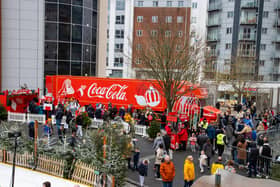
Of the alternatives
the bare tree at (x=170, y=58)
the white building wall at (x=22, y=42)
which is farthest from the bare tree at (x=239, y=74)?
the white building wall at (x=22, y=42)

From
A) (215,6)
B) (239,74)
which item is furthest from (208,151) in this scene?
(215,6)

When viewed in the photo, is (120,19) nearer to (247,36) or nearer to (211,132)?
(247,36)

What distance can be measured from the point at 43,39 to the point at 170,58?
68.3 feet

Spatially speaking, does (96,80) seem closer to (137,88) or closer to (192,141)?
(137,88)

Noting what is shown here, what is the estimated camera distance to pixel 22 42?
31922 millimetres

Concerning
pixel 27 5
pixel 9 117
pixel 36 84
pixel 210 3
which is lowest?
pixel 9 117

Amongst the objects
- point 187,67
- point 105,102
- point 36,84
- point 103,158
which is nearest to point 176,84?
point 187,67

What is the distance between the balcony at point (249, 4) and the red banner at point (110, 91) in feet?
113

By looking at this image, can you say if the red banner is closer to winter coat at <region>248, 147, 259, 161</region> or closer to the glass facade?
the glass facade

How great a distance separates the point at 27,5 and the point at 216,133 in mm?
27630

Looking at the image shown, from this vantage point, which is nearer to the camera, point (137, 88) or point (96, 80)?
point (137, 88)

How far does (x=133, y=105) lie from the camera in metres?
22.2

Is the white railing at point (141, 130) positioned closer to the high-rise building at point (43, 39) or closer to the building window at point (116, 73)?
the high-rise building at point (43, 39)

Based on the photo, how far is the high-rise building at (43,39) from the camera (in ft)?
104
